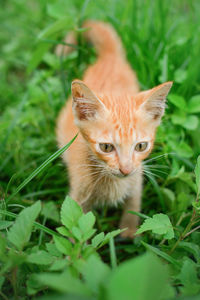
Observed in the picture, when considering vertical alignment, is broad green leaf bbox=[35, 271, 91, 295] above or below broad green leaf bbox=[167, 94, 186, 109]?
below

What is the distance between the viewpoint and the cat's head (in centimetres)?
147

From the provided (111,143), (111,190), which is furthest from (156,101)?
(111,190)

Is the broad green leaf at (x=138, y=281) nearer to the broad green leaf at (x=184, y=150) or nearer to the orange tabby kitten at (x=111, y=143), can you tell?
the orange tabby kitten at (x=111, y=143)

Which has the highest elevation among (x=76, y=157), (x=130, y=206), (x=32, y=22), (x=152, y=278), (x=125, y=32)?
(x=32, y=22)

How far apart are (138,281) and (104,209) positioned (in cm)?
120

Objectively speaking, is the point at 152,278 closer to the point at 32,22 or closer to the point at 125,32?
the point at 125,32

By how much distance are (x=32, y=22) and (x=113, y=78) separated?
1.95 meters

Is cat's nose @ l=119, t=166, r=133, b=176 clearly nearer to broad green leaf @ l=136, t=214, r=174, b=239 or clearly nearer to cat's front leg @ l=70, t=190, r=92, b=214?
broad green leaf @ l=136, t=214, r=174, b=239

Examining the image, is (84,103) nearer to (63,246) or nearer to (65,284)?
(63,246)

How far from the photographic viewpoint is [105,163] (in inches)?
60.3

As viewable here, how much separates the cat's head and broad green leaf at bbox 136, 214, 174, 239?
0.32 m

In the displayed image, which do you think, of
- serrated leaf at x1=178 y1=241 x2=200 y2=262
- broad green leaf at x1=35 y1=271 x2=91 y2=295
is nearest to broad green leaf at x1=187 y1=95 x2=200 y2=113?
serrated leaf at x1=178 y1=241 x2=200 y2=262

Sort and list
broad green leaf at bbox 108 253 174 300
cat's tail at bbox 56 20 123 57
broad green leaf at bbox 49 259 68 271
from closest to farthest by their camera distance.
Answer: broad green leaf at bbox 108 253 174 300
broad green leaf at bbox 49 259 68 271
cat's tail at bbox 56 20 123 57

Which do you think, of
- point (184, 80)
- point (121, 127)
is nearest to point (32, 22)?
point (184, 80)
